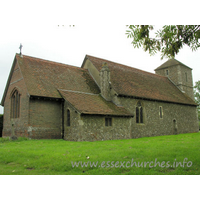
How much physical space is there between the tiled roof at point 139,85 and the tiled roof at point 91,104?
6.86 ft

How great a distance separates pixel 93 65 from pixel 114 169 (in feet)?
60.7

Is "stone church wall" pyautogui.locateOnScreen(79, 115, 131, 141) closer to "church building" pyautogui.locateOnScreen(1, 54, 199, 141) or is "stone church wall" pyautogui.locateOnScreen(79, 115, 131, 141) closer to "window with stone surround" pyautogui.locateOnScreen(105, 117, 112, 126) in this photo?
"church building" pyautogui.locateOnScreen(1, 54, 199, 141)

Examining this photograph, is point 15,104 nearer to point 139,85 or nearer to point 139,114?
point 139,114

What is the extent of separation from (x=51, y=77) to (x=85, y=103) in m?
4.89

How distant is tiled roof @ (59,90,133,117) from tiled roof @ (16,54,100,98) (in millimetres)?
973

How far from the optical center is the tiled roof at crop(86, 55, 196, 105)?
2282 centimetres

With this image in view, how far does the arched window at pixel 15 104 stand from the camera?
18773 millimetres

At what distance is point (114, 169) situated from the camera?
6504 millimetres

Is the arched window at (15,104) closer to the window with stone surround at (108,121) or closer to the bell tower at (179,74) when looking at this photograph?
the window with stone surround at (108,121)

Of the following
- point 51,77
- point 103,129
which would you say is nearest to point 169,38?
point 103,129

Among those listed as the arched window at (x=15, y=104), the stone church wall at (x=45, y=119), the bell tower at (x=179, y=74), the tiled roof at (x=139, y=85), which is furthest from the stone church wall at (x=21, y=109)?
the bell tower at (x=179, y=74)
